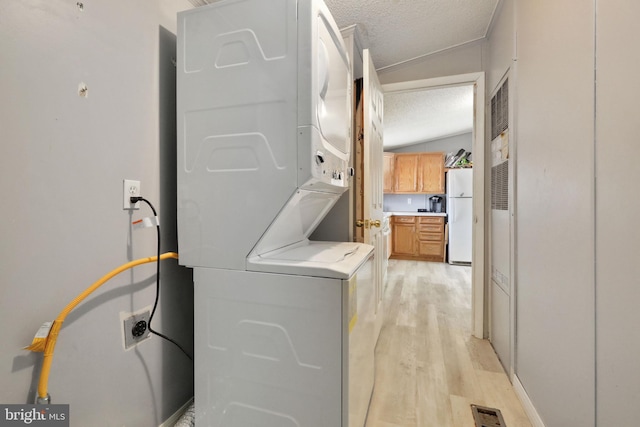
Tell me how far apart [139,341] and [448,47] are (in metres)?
3.07

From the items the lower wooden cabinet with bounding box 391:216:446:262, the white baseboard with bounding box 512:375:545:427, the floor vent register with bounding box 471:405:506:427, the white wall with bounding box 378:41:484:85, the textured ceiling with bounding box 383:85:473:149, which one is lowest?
the floor vent register with bounding box 471:405:506:427

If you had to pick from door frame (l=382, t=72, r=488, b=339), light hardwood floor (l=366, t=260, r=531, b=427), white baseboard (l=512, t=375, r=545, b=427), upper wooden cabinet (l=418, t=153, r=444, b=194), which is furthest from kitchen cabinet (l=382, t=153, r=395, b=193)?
white baseboard (l=512, t=375, r=545, b=427)

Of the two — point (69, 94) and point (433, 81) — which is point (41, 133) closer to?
point (69, 94)

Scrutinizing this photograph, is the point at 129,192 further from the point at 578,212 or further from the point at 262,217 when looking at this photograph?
the point at 578,212

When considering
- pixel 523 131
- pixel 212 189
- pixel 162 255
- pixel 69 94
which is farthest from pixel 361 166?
pixel 69 94

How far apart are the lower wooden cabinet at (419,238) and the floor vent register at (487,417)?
439 cm

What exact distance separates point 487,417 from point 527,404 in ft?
0.77

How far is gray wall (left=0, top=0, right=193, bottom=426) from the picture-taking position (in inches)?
33.8

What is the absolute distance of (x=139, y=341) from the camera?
4.14 ft

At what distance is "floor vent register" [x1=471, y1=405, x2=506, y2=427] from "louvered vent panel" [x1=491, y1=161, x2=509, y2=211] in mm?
1254

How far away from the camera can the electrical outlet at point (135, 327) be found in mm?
1197

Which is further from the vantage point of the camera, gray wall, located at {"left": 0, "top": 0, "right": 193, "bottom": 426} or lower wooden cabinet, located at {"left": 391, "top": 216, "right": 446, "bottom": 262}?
lower wooden cabinet, located at {"left": 391, "top": 216, "right": 446, "bottom": 262}

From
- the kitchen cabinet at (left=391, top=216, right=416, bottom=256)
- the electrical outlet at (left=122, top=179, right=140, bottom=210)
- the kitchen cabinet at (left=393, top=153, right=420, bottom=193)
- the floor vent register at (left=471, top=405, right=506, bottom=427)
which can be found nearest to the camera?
the electrical outlet at (left=122, top=179, right=140, bottom=210)

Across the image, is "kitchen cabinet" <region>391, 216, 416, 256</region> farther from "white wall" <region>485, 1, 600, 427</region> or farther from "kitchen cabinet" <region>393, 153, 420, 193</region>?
"white wall" <region>485, 1, 600, 427</region>
